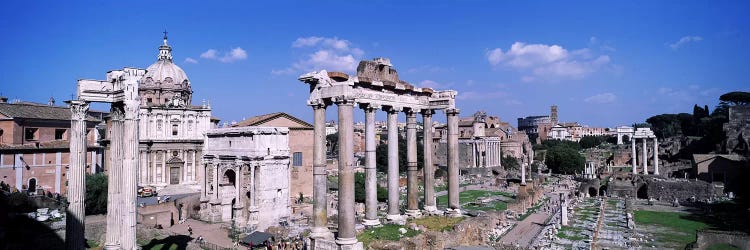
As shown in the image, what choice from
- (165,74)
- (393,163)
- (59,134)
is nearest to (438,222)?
(393,163)

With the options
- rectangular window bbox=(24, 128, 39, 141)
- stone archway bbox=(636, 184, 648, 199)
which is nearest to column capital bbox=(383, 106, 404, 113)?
rectangular window bbox=(24, 128, 39, 141)

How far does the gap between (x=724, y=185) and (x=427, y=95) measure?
4624cm

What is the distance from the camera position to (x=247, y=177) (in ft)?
102

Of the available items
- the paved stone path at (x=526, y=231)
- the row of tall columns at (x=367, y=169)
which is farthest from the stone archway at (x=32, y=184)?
the paved stone path at (x=526, y=231)

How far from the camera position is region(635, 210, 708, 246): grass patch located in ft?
85.3

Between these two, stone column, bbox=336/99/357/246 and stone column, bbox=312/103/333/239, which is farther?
stone column, bbox=312/103/333/239

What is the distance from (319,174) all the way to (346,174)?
0.76 m

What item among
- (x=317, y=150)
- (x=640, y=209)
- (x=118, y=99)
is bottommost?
(x=640, y=209)

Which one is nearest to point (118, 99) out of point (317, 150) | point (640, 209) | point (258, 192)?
point (317, 150)

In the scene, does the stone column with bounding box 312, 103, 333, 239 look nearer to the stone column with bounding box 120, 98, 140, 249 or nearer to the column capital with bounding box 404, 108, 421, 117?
the column capital with bounding box 404, 108, 421, 117

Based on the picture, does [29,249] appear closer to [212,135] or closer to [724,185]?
[212,135]

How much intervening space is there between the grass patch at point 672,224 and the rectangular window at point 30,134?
124 feet

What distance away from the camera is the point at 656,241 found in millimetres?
24953

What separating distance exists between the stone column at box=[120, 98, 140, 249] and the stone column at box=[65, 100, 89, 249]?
4.05 feet
